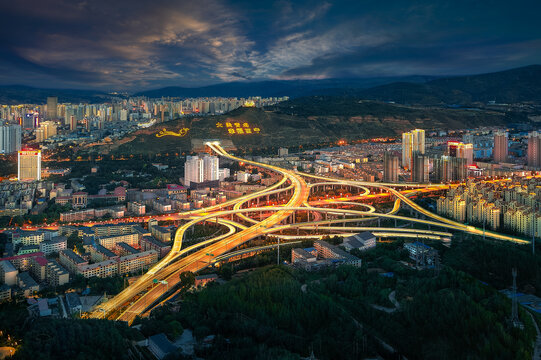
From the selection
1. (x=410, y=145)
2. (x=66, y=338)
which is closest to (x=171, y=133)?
(x=410, y=145)

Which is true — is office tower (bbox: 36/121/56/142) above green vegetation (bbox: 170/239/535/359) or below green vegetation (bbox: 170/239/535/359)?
above

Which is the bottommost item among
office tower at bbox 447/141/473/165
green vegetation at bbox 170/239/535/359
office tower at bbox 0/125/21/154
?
green vegetation at bbox 170/239/535/359

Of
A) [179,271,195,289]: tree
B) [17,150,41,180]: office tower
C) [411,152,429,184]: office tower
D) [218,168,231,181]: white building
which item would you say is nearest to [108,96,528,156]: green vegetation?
[17,150,41,180]: office tower

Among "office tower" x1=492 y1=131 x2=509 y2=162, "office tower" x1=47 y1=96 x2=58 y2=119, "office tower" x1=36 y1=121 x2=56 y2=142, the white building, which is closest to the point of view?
the white building

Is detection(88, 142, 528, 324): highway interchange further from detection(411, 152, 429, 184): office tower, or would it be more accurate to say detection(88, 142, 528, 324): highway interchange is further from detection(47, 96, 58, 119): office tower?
detection(47, 96, 58, 119): office tower

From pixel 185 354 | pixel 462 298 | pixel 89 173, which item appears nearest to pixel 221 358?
pixel 185 354

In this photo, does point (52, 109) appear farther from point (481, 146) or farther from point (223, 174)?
Answer: point (481, 146)

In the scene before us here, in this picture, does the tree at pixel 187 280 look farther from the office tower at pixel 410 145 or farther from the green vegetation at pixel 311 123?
the green vegetation at pixel 311 123
